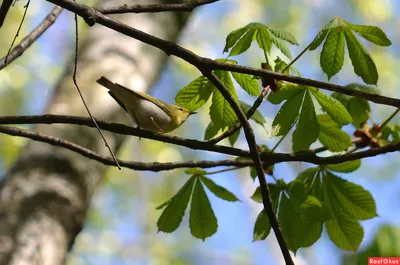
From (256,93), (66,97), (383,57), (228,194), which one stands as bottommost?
(228,194)

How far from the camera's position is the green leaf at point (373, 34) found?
5.33 ft

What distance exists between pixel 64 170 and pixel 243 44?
1.17 meters

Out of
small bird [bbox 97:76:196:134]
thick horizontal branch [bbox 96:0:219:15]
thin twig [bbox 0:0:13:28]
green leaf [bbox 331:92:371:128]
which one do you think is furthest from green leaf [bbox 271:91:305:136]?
thin twig [bbox 0:0:13:28]

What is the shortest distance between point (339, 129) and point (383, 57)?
10452 millimetres

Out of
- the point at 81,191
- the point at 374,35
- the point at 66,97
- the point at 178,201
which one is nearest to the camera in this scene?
the point at 374,35

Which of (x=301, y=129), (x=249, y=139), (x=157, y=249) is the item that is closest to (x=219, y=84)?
(x=249, y=139)

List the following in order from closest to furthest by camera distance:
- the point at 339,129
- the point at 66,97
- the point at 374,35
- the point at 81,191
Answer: the point at 374,35 < the point at 339,129 < the point at 81,191 < the point at 66,97

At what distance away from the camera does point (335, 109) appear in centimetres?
165

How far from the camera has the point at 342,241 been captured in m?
1.96

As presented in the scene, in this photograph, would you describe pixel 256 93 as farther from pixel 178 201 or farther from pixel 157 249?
pixel 157 249

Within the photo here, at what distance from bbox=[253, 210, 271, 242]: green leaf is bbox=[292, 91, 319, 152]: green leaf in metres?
0.31

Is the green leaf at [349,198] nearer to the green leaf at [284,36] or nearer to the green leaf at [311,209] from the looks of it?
the green leaf at [311,209]

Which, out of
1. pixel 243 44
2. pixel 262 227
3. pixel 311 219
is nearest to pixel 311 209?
pixel 311 219

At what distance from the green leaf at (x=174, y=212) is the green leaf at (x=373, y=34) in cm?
88
